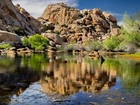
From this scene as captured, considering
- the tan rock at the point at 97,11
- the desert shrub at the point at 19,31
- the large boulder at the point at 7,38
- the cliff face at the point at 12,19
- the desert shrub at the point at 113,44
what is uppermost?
the tan rock at the point at 97,11

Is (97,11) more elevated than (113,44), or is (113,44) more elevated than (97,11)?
(97,11)

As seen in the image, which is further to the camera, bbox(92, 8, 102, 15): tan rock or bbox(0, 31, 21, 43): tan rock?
bbox(92, 8, 102, 15): tan rock

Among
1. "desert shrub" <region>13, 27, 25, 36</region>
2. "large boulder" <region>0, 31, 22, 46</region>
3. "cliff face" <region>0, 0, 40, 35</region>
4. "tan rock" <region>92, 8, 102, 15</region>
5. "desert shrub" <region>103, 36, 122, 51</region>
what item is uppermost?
"tan rock" <region>92, 8, 102, 15</region>

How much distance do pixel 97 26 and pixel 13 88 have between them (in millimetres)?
165776

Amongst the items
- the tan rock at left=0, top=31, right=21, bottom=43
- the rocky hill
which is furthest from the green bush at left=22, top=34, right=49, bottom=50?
the rocky hill

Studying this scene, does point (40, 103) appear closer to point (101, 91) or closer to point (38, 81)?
point (101, 91)

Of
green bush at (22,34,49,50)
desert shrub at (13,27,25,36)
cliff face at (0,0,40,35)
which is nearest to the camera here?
green bush at (22,34,49,50)

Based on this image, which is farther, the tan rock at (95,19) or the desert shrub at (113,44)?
the tan rock at (95,19)

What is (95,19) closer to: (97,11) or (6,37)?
(97,11)

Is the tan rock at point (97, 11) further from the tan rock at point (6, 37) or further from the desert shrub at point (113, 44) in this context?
the tan rock at point (6, 37)

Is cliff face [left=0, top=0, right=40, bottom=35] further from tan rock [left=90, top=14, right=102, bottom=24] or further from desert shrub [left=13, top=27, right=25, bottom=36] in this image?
tan rock [left=90, top=14, right=102, bottom=24]

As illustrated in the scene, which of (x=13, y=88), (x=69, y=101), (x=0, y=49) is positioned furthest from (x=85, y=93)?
(x=0, y=49)

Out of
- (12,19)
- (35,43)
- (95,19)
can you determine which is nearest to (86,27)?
(95,19)

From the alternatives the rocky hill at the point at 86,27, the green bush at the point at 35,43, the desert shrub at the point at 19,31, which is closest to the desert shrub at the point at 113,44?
the green bush at the point at 35,43
